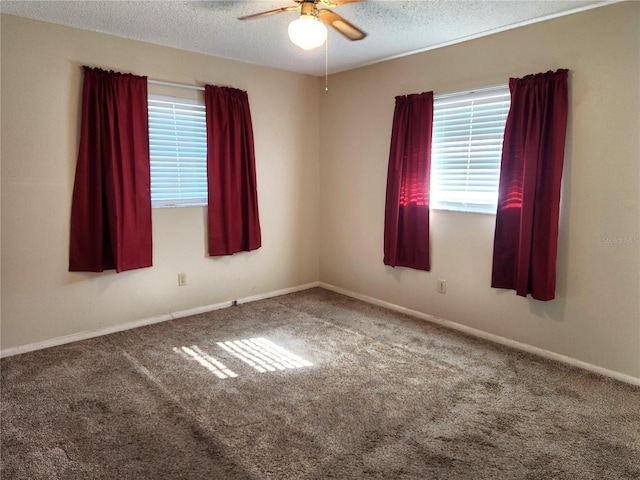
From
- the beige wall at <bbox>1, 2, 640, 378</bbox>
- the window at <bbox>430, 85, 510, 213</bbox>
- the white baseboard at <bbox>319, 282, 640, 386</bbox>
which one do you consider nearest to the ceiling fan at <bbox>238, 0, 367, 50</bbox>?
the window at <bbox>430, 85, 510, 213</bbox>

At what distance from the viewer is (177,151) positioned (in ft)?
12.9

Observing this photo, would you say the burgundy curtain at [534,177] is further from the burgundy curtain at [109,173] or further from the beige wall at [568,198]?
the burgundy curtain at [109,173]

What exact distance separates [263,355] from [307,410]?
0.84 meters

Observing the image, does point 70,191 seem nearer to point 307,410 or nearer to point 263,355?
point 263,355

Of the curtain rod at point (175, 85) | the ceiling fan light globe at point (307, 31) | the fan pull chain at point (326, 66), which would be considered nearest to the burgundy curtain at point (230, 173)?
the curtain rod at point (175, 85)

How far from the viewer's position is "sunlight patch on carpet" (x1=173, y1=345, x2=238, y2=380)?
2969 millimetres

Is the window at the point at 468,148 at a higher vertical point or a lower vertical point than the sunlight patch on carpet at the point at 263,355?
higher

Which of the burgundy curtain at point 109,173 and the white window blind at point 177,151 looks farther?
the white window blind at point 177,151

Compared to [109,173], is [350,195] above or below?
below

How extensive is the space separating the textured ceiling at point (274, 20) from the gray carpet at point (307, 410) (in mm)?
2425

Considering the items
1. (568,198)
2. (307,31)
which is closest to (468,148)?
(568,198)

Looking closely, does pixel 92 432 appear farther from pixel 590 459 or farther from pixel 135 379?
pixel 590 459

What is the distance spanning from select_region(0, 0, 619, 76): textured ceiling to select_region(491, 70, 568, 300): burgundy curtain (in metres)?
0.51

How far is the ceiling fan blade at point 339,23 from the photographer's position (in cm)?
247
